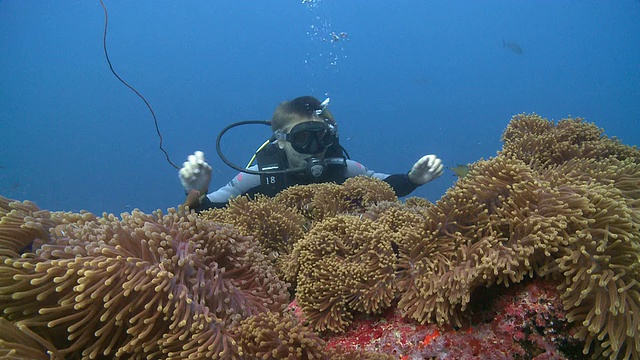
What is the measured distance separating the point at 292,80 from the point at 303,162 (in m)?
80.1

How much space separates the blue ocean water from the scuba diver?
61.4 m

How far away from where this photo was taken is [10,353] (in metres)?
1.27

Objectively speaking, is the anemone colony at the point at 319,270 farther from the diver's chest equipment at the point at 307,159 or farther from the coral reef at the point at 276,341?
the diver's chest equipment at the point at 307,159

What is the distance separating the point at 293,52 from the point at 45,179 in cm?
5772

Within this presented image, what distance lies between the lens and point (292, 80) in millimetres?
82438

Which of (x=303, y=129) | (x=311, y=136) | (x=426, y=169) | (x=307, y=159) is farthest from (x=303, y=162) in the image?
(x=426, y=169)

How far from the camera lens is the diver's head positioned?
559cm

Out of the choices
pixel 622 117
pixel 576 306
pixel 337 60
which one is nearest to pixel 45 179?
pixel 337 60

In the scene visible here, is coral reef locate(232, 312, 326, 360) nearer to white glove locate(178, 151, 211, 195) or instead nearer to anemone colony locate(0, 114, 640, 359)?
anemone colony locate(0, 114, 640, 359)

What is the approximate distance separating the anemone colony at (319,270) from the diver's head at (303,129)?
10.7 ft

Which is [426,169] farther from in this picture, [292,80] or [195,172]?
[292,80]

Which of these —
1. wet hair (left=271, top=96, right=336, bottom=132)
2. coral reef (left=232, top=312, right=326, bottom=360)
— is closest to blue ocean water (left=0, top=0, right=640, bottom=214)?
wet hair (left=271, top=96, right=336, bottom=132)

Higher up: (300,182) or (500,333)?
(300,182)

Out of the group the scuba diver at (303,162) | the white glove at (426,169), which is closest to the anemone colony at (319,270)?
the white glove at (426,169)
